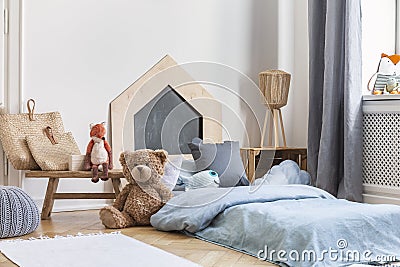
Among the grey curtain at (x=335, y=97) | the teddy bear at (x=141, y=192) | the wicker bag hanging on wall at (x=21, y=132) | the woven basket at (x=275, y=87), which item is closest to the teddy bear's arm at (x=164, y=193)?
the teddy bear at (x=141, y=192)

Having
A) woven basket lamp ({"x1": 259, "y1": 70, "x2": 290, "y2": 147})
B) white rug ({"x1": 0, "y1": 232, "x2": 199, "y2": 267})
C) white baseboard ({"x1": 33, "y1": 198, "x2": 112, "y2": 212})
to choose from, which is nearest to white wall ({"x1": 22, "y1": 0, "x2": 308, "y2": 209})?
white baseboard ({"x1": 33, "y1": 198, "x2": 112, "y2": 212})

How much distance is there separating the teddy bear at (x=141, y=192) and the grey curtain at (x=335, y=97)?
1246mm

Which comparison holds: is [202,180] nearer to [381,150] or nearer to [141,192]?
[141,192]

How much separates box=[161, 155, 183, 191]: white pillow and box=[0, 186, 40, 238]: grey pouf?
0.67 meters

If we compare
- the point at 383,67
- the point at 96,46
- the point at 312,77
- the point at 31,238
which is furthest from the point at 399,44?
the point at 31,238

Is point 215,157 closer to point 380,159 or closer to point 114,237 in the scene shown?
point 114,237

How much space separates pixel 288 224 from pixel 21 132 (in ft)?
5.69

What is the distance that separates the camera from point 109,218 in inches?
122

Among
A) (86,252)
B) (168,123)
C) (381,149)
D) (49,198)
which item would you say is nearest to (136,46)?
(168,123)

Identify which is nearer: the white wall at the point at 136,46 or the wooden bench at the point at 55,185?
the wooden bench at the point at 55,185

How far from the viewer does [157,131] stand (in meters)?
3.88

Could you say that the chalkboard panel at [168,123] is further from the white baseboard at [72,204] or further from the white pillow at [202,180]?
the white baseboard at [72,204]

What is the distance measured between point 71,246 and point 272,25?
256 cm

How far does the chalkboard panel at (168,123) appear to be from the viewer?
3.32 metres
